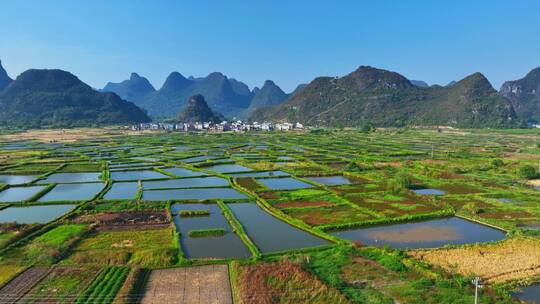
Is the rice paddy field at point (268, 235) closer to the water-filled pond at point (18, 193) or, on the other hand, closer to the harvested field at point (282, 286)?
the harvested field at point (282, 286)

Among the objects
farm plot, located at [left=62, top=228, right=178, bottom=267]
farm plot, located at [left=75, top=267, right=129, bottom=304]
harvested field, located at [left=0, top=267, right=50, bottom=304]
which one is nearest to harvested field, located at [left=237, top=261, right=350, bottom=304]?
farm plot, located at [left=62, top=228, right=178, bottom=267]

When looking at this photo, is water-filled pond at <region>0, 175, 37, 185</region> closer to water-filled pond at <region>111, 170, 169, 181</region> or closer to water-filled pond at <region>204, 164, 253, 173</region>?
water-filled pond at <region>111, 170, 169, 181</region>

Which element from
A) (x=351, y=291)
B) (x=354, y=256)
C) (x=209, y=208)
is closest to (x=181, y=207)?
(x=209, y=208)

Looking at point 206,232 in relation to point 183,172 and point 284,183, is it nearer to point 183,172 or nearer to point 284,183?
point 284,183

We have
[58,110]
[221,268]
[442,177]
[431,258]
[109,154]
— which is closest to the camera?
[221,268]

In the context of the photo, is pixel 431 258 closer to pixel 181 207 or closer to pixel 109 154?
pixel 181 207

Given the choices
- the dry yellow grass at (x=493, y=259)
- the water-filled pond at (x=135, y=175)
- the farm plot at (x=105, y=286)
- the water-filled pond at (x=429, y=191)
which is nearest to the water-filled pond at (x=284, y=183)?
the water-filled pond at (x=429, y=191)

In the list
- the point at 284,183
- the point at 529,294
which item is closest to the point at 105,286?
the point at 529,294
